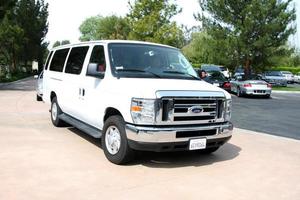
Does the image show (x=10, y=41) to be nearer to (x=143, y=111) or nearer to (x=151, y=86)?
(x=151, y=86)

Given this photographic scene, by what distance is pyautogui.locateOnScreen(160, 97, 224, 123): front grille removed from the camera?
20.5ft

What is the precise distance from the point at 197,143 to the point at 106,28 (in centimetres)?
6708

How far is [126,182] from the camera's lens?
5.76 m

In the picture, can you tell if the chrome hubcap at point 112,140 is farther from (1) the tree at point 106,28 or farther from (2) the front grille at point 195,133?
(1) the tree at point 106,28

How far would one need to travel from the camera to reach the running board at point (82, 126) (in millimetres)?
7405

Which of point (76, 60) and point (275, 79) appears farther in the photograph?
point (275, 79)

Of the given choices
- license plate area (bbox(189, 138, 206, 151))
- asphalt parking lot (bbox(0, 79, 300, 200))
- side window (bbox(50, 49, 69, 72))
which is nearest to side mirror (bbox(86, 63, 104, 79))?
asphalt parking lot (bbox(0, 79, 300, 200))

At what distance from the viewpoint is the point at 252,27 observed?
96.2ft

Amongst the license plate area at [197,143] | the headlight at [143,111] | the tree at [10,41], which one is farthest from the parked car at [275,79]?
the headlight at [143,111]

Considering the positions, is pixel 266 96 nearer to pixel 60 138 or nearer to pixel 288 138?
pixel 288 138

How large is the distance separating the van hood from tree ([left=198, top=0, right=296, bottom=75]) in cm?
2335

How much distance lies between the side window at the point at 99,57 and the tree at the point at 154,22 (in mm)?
21648

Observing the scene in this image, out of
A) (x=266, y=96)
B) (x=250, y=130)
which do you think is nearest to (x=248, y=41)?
(x=266, y=96)

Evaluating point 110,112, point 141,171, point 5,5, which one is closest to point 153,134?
point 141,171
